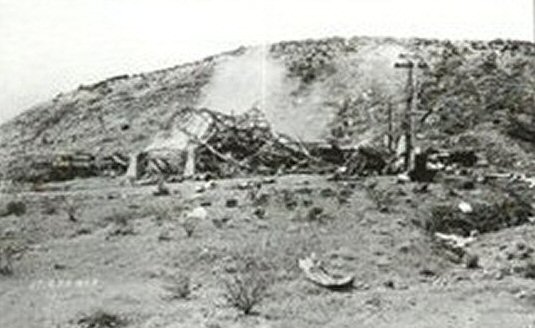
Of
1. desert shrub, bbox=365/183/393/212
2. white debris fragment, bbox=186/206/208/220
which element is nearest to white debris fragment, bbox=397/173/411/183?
desert shrub, bbox=365/183/393/212

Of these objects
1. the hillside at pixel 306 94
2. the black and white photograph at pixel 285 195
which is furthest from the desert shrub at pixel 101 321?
the hillside at pixel 306 94

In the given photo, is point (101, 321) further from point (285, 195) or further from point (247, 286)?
point (285, 195)

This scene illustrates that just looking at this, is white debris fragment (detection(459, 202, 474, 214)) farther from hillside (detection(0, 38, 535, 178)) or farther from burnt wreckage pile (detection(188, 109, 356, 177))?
hillside (detection(0, 38, 535, 178))

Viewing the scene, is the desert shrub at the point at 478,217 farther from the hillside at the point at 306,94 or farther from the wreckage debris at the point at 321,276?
the hillside at the point at 306,94

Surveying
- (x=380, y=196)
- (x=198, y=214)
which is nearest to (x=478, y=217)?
(x=380, y=196)

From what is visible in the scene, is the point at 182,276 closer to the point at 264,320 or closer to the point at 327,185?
the point at 264,320

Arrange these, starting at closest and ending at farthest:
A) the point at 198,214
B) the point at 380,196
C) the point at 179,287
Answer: the point at 179,287 < the point at 198,214 < the point at 380,196
